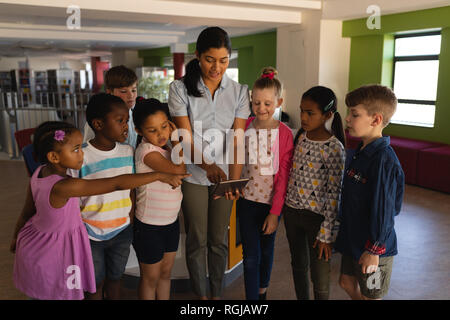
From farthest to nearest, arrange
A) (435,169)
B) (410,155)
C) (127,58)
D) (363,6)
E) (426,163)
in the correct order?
(127,58), (363,6), (410,155), (426,163), (435,169)

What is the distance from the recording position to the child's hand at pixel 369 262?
1.56 metres

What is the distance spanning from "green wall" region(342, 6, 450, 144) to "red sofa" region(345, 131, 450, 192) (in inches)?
20.2

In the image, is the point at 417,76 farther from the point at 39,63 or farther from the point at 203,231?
the point at 39,63

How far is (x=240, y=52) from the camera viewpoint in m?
10.9

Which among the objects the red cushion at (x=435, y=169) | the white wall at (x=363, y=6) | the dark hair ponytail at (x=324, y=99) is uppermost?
the white wall at (x=363, y=6)

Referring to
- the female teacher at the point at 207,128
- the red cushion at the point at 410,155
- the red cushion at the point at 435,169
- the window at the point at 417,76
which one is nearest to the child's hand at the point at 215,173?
the female teacher at the point at 207,128

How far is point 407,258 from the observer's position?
120 inches

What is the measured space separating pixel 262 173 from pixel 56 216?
0.95 meters

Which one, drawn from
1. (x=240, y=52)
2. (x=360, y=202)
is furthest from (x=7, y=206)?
(x=240, y=52)

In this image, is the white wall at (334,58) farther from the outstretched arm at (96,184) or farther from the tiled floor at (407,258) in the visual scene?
the outstretched arm at (96,184)

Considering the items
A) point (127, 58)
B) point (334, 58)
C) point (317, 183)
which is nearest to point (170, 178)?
point (317, 183)

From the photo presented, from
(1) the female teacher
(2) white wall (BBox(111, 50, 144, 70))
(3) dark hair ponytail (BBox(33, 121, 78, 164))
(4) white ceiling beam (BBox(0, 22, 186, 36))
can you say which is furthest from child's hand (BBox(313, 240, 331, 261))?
(2) white wall (BBox(111, 50, 144, 70))

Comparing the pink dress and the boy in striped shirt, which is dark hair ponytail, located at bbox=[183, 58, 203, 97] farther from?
the pink dress

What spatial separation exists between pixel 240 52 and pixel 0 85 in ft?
43.5
